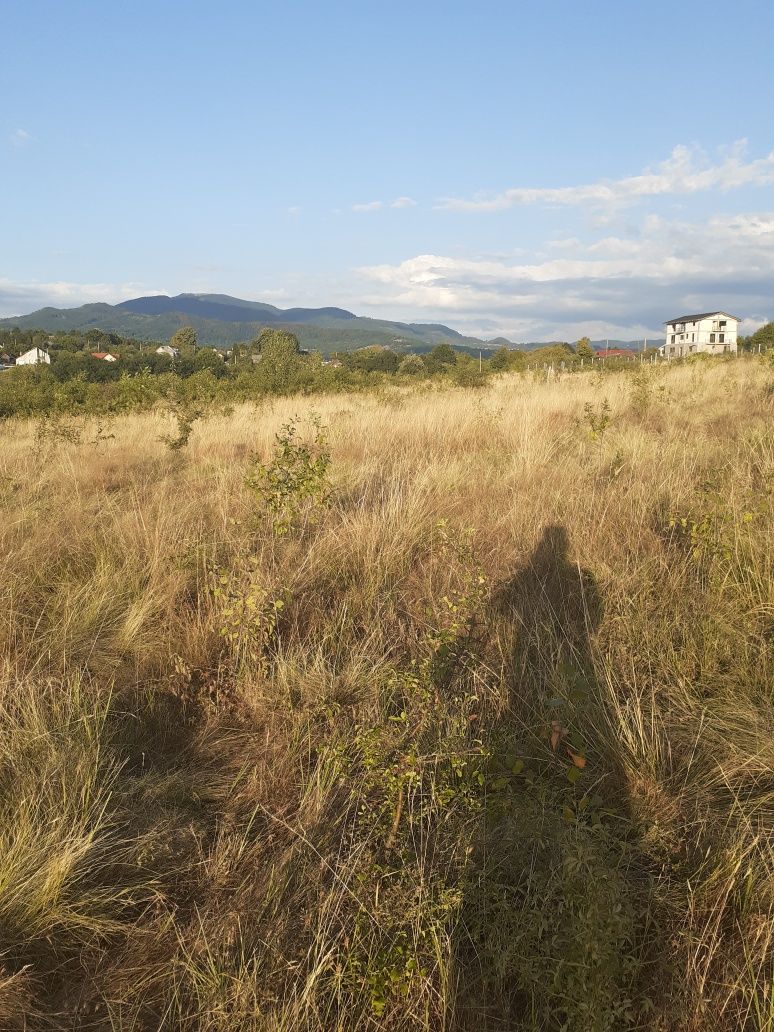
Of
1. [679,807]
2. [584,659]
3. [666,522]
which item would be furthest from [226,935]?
[666,522]

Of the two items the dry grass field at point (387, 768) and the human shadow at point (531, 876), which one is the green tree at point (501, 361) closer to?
the dry grass field at point (387, 768)

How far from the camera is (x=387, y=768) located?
2068mm

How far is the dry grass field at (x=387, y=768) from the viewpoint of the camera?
1.57 metres

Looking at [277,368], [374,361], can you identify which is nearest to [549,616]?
[277,368]

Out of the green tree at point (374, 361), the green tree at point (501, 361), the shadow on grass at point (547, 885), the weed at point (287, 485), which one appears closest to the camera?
the shadow on grass at point (547, 885)

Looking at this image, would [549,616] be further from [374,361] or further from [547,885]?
[374,361]

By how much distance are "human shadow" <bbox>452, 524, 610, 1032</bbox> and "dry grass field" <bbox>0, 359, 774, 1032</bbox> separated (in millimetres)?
11

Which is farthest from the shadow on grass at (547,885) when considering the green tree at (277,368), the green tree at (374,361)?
the green tree at (374,361)

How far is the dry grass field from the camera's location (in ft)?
5.15

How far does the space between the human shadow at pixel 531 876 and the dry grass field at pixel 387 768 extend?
11mm

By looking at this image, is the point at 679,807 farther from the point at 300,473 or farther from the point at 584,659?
the point at 300,473

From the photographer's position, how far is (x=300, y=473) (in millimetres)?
4086

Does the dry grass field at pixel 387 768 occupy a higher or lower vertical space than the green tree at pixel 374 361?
lower

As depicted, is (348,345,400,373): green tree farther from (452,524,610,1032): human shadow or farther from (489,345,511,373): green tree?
(452,524,610,1032): human shadow
